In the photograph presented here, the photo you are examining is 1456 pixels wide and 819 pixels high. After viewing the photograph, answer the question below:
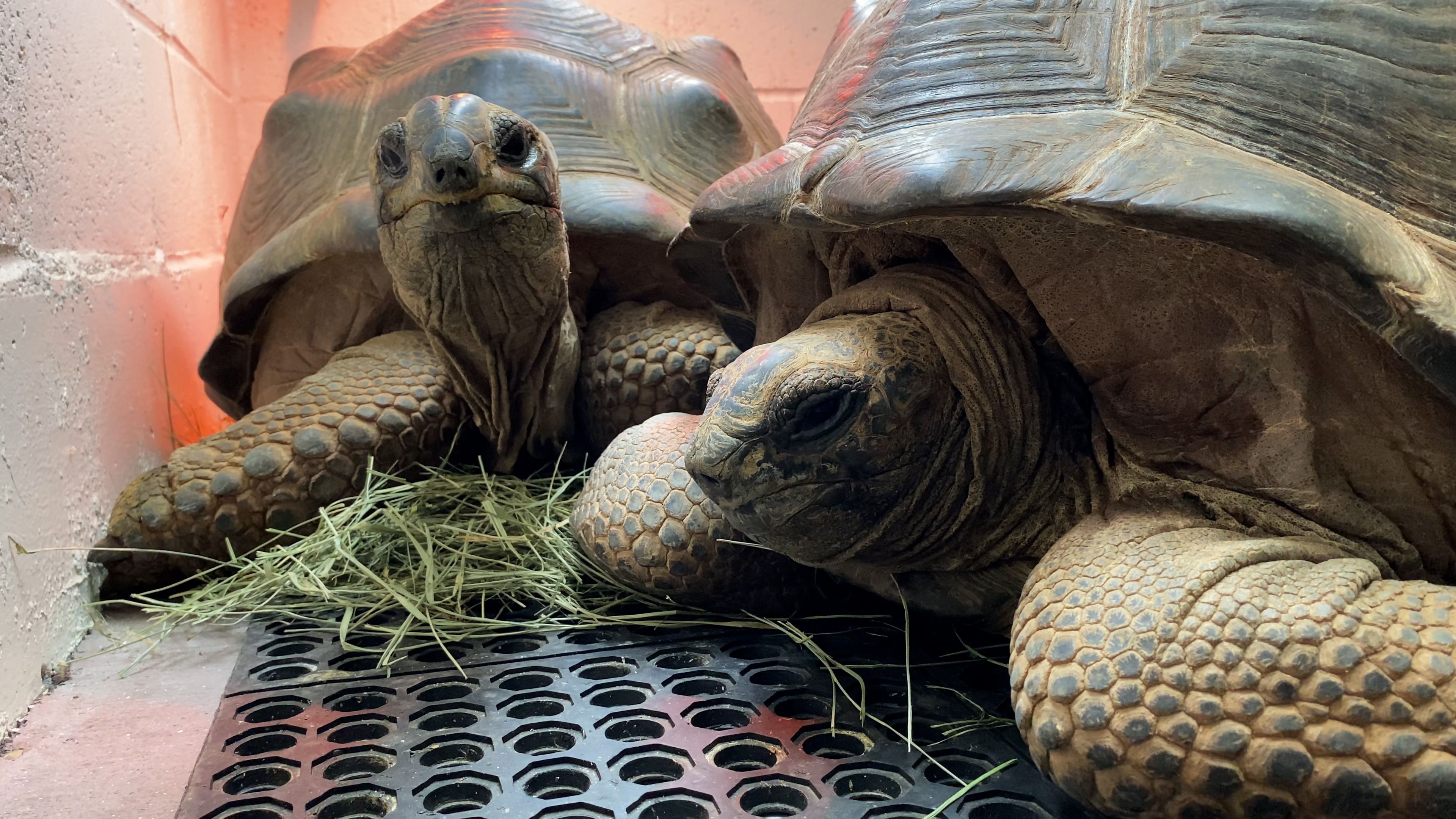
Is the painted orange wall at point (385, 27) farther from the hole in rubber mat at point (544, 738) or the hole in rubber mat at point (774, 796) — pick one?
the hole in rubber mat at point (774, 796)

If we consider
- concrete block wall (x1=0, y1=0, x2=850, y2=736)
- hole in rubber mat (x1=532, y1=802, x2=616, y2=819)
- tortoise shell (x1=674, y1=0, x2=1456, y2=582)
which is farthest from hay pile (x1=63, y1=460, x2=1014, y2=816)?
tortoise shell (x1=674, y1=0, x2=1456, y2=582)

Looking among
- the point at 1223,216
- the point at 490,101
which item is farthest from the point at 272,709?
the point at 490,101

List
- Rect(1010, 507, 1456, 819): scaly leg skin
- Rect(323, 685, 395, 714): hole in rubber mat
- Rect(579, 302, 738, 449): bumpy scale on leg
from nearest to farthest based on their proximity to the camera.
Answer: Rect(1010, 507, 1456, 819): scaly leg skin < Rect(323, 685, 395, 714): hole in rubber mat < Rect(579, 302, 738, 449): bumpy scale on leg

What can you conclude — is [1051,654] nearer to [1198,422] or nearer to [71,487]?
[1198,422]

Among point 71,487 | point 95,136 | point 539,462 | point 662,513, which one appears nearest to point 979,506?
point 662,513

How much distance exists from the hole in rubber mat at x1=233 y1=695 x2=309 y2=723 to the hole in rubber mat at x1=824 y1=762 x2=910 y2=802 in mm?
917

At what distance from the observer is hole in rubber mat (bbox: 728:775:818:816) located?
1401mm

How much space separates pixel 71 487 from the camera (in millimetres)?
2273

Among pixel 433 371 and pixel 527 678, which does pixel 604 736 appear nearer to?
pixel 527 678

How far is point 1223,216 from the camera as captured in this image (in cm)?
127

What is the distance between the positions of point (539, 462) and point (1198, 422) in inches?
77.1

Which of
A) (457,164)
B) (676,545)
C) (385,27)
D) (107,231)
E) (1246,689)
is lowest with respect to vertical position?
(676,545)

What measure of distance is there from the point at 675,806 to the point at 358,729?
Result: 0.59 meters

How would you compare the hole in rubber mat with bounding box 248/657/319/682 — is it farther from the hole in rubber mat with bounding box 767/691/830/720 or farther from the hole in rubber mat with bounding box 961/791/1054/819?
the hole in rubber mat with bounding box 961/791/1054/819
